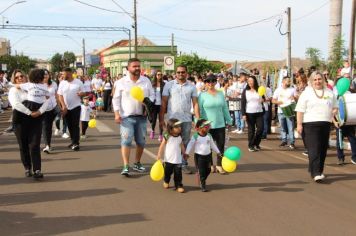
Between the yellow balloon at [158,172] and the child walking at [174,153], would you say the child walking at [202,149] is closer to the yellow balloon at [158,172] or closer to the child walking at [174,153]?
the child walking at [174,153]

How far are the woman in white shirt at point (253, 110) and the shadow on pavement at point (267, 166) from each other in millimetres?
1771

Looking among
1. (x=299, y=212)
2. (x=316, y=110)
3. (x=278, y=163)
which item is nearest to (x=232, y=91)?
(x=278, y=163)

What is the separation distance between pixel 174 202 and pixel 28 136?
10.5 feet

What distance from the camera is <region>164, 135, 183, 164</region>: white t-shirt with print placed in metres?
7.62

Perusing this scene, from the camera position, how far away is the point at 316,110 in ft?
27.7

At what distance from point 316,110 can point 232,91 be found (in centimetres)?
901

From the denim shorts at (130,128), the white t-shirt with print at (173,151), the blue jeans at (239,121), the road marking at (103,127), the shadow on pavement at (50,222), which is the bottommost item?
the road marking at (103,127)

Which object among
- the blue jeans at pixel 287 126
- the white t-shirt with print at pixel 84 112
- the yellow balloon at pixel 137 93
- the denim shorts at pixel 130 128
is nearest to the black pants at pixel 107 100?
the white t-shirt with print at pixel 84 112

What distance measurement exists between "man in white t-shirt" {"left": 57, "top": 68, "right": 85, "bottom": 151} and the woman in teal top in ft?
13.4

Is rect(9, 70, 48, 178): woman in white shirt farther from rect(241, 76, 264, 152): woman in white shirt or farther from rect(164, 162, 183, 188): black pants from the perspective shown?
rect(241, 76, 264, 152): woman in white shirt

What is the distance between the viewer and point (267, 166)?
390 inches

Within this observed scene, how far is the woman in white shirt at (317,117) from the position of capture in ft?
27.6

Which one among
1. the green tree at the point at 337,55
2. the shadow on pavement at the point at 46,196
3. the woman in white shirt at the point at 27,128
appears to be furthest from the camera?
the green tree at the point at 337,55

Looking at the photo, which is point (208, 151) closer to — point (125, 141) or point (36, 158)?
point (125, 141)
